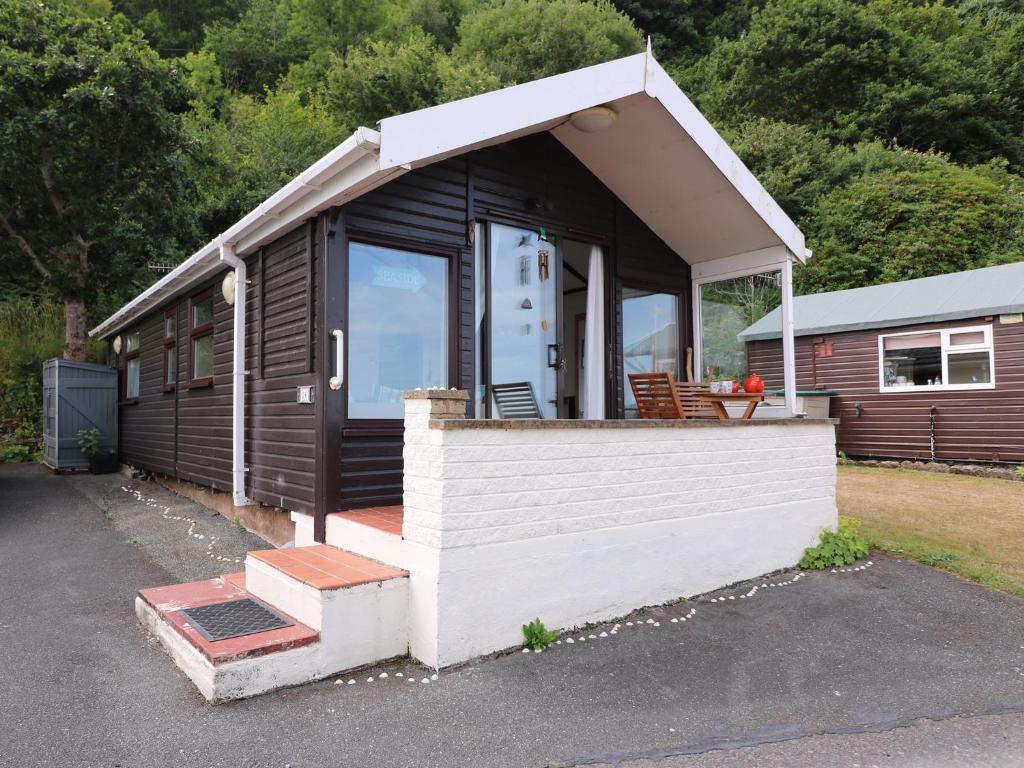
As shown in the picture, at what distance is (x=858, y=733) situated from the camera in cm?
261

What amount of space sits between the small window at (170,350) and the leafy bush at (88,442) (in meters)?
3.30

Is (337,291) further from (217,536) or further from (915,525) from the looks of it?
(915,525)

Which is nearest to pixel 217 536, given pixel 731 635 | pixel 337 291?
pixel 337 291

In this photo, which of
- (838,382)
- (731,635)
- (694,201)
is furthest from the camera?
(838,382)

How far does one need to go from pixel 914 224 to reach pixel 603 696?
61.4ft

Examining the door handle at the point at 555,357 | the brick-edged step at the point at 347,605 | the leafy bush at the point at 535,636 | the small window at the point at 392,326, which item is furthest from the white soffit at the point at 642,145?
the leafy bush at the point at 535,636

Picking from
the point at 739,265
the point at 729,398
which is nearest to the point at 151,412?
the point at 729,398

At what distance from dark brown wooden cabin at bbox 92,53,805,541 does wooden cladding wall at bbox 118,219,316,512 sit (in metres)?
0.02

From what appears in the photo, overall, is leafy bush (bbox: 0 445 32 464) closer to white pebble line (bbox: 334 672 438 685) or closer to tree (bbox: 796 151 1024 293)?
white pebble line (bbox: 334 672 438 685)

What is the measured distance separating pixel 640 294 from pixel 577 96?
2.34 metres

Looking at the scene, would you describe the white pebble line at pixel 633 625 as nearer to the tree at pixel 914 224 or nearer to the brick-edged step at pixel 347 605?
the brick-edged step at pixel 347 605

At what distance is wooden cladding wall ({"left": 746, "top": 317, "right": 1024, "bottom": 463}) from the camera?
9.93 m

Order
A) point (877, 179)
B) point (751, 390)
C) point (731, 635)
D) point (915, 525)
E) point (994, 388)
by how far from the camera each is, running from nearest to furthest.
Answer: point (731, 635), point (751, 390), point (915, 525), point (994, 388), point (877, 179)

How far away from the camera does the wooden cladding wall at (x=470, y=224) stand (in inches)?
178
